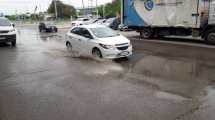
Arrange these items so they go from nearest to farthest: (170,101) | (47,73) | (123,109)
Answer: (123,109) → (170,101) → (47,73)

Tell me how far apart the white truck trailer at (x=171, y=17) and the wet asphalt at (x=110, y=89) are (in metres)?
4.41

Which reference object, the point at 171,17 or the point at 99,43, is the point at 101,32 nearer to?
the point at 99,43

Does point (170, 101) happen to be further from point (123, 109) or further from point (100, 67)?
point (100, 67)

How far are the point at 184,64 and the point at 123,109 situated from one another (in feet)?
17.5

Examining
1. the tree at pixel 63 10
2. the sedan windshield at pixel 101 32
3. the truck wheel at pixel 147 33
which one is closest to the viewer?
the sedan windshield at pixel 101 32

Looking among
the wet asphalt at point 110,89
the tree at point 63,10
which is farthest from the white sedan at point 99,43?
the tree at point 63,10

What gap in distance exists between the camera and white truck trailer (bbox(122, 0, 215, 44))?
48.0 feet

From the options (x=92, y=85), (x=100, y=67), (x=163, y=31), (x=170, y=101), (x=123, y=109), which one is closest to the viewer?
(x=123, y=109)

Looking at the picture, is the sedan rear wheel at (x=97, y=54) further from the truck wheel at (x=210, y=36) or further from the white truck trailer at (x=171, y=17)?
the truck wheel at (x=210, y=36)

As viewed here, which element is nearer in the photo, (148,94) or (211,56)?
(148,94)

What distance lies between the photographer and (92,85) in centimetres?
722

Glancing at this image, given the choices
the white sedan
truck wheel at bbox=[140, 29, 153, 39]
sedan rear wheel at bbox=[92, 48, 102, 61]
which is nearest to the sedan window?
the white sedan

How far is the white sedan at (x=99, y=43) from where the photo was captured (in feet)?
35.2

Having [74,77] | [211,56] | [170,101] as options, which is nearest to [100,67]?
[74,77]
